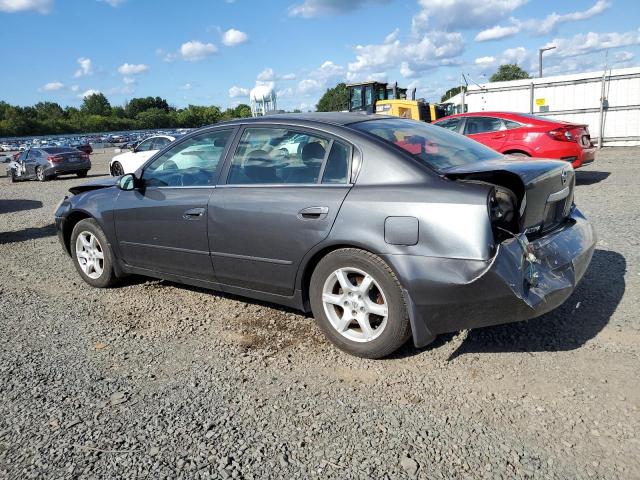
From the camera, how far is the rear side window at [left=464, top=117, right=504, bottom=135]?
35.4 ft

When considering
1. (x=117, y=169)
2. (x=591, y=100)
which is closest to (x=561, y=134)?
(x=591, y=100)

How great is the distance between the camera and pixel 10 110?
4232 inches

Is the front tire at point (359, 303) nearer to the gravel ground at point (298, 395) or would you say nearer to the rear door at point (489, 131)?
the gravel ground at point (298, 395)

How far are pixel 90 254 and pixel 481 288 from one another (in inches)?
155

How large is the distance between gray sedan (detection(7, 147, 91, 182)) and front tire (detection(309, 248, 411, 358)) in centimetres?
1947

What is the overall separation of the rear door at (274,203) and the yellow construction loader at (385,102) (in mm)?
15521

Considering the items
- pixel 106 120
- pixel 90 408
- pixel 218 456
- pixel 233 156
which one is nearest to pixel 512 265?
pixel 218 456

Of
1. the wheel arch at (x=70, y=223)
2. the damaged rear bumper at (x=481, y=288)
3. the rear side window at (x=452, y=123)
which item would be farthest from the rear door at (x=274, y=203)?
the rear side window at (x=452, y=123)

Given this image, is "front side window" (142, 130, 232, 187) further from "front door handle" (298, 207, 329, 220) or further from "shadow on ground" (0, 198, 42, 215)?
"shadow on ground" (0, 198, 42, 215)

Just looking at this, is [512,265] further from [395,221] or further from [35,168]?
[35,168]

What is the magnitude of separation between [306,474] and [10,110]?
126087 mm

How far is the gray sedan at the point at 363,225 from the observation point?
2.97 m

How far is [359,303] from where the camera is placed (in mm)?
3352

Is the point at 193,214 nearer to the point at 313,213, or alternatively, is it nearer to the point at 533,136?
the point at 313,213
